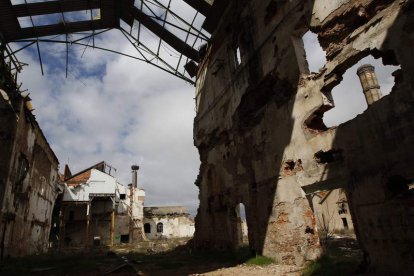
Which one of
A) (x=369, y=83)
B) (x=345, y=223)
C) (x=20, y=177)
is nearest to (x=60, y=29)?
(x=20, y=177)

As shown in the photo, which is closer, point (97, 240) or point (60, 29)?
point (60, 29)

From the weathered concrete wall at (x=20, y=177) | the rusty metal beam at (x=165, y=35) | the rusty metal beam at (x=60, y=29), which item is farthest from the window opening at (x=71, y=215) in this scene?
the rusty metal beam at (x=165, y=35)

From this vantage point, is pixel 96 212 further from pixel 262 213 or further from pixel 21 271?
pixel 262 213

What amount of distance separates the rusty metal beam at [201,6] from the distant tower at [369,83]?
20.5 metres

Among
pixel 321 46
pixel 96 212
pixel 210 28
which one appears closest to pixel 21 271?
pixel 321 46

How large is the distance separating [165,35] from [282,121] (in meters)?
9.40

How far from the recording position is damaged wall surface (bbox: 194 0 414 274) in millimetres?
6074

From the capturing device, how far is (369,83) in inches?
1159

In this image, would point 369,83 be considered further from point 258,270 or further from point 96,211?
point 96,211

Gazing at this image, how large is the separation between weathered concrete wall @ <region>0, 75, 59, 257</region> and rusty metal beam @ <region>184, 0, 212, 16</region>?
30.6ft

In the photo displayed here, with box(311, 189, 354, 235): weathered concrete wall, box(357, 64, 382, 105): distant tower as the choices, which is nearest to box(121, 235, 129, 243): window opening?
box(311, 189, 354, 235): weathered concrete wall

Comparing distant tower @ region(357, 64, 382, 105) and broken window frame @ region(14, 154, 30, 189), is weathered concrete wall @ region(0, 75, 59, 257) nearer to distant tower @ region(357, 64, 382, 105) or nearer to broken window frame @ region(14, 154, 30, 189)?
broken window frame @ region(14, 154, 30, 189)

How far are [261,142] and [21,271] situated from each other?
871 cm

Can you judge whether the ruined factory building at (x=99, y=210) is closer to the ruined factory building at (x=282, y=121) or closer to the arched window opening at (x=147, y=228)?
the arched window opening at (x=147, y=228)
